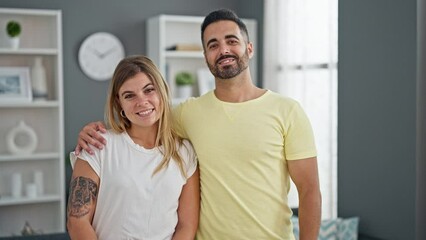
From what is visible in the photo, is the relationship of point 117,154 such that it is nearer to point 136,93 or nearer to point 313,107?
point 136,93

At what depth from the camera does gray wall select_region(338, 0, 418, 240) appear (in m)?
4.03

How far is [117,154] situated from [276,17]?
373cm

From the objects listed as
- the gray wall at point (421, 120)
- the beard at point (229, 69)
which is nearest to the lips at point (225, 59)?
the beard at point (229, 69)

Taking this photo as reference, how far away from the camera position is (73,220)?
2340mm

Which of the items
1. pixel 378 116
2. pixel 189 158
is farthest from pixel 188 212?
pixel 378 116

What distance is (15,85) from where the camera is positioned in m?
5.61

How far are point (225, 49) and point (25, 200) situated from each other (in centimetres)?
357

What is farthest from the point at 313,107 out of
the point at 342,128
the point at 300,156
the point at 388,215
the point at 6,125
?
the point at 300,156

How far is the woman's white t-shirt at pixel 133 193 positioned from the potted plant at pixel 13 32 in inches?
133

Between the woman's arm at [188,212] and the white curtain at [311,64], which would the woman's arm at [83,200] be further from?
the white curtain at [311,64]

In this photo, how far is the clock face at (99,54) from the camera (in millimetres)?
5965

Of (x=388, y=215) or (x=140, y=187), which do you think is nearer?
(x=140, y=187)

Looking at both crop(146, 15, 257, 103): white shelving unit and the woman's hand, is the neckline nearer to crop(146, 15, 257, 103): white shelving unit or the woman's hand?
the woman's hand

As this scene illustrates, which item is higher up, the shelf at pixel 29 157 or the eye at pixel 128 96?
the eye at pixel 128 96
